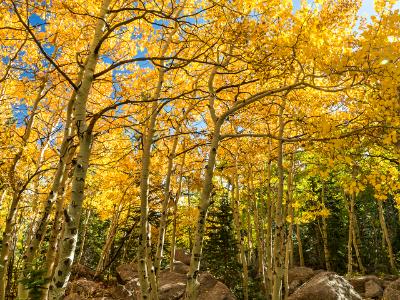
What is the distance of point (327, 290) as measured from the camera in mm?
9227

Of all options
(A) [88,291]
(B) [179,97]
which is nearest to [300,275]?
(A) [88,291]

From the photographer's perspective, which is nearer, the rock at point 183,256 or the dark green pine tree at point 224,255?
the dark green pine tree at point 224,255

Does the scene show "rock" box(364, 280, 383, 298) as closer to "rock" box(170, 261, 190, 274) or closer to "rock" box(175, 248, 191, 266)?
"rock" box(170, 261, 190, 274)

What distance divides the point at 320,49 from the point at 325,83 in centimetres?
298

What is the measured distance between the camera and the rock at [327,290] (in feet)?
30.1

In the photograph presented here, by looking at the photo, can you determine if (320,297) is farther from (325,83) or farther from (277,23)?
(277,23)

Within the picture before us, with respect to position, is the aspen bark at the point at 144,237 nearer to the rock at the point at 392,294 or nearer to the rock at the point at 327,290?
the rock at the point at 327,290

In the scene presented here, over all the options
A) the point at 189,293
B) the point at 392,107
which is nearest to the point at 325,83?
the point at 392,107

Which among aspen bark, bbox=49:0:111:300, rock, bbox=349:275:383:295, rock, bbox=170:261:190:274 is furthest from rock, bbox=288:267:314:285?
aspen bark, bbox=49:0:111:300

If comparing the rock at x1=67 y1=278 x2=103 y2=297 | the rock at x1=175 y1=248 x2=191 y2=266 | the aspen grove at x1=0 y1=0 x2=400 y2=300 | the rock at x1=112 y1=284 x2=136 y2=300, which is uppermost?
the aspen grove at x1=0 y1=0 x2=400 y2=300

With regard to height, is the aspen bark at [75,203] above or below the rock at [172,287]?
above

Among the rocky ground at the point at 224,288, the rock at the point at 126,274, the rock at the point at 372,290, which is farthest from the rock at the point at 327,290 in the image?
the rock at the point at 126,274

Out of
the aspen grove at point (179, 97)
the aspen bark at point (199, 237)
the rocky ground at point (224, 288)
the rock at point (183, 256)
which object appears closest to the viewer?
the aspen grove at point (179, 97)

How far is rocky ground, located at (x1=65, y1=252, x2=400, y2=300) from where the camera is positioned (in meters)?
9.45
